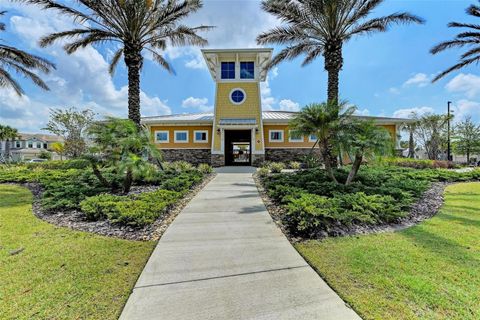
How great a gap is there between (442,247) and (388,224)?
1373 millimetres

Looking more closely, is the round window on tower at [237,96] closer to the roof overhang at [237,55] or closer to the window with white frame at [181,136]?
the roof overhang at [237,55]

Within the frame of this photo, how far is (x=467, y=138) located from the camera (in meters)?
32.9

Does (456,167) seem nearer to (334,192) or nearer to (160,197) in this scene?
(334,192)

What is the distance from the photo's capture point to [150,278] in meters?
3.28

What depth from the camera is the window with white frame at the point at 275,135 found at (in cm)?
2039

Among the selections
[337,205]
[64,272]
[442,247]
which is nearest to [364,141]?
[337,205]

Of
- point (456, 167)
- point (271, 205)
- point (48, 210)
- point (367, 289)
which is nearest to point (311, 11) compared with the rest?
point (271, 205)

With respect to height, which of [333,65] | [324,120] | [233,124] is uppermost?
[333,65]

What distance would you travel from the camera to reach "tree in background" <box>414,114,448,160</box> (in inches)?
1201

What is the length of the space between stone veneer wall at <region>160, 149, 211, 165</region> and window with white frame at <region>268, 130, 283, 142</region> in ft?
17.9

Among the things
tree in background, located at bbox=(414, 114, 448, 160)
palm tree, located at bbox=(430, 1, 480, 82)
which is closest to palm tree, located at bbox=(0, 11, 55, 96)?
palm tree, located at bbox=(430, 1, 480, 82)

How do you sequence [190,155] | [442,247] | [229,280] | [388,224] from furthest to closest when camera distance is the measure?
[190,155] → [388,224] → [442,247] → [229,280]

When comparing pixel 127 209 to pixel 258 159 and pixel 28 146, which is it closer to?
pixel 258 159

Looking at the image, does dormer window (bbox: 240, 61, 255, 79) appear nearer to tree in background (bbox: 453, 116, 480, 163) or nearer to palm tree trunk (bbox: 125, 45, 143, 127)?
palm tree trunk (bbox: 125, 45, 143, 127)
